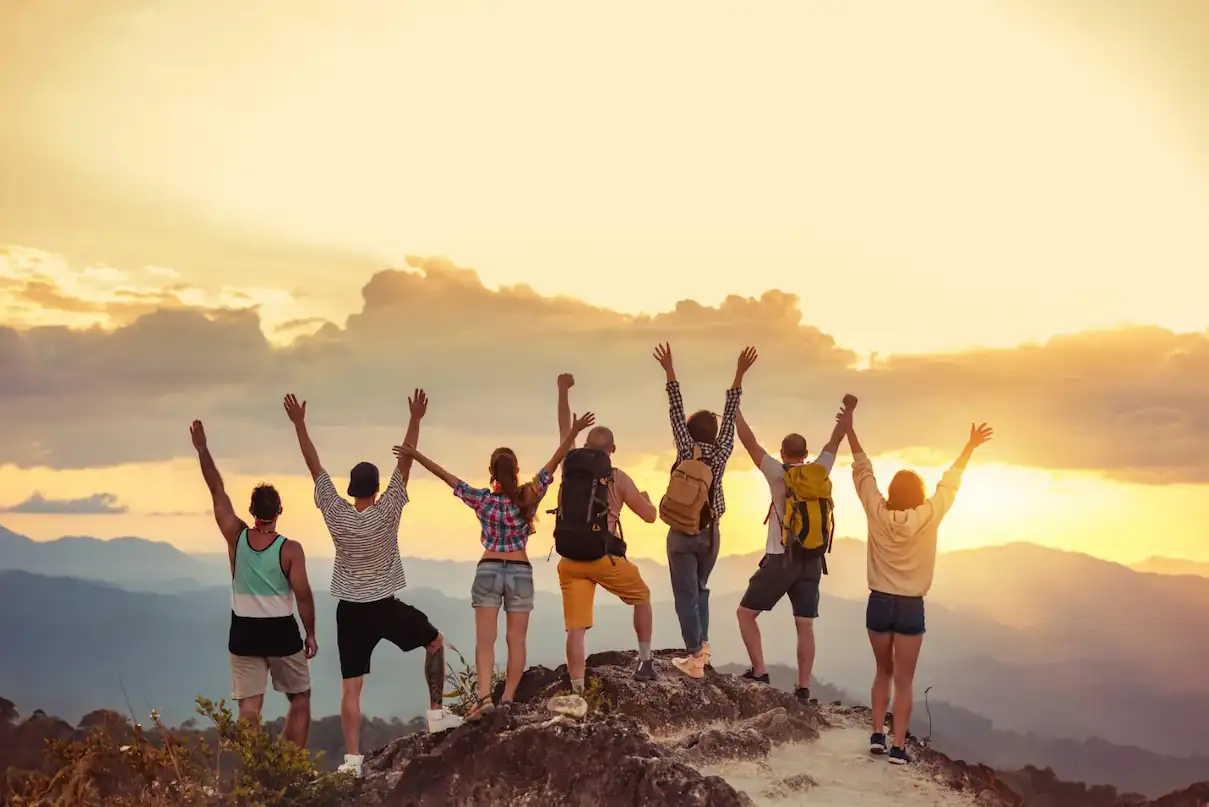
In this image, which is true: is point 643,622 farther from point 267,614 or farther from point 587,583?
point 267,614

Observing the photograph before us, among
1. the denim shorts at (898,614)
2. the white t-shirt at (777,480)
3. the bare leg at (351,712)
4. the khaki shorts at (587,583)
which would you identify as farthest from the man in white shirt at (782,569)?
the bare leg at (351,712)

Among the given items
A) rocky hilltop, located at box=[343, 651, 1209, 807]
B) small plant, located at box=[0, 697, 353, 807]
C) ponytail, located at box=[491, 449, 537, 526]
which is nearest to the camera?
rocky hilltop, located at box=[343, 651, 1209, 807]

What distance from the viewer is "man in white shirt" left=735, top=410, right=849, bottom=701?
1497cm

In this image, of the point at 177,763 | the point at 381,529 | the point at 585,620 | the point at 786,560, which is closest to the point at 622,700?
the point at 585,620

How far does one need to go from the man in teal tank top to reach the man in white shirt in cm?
571

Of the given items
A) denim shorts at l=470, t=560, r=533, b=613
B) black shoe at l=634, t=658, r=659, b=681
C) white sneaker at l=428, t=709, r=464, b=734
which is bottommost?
white sneaker at l=428, t=709, r=464, b=734

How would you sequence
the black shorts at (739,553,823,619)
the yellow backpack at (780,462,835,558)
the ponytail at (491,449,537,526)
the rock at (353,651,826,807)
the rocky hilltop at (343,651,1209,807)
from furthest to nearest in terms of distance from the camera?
1. the black shorts at (739,553,823,619)
2. the yellow backpack at (780,462,835,558)
3. the ponytail at (491,449,537,526)
4. the rocky hilltop at (343,651,1209,807)
5. the rock at (353,651,826,807)

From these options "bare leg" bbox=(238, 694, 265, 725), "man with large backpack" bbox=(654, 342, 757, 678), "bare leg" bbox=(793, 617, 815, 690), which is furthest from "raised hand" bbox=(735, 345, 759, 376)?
"bare leg" bbox=(238, 694, 265, 725)

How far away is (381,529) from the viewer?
40.0 ft

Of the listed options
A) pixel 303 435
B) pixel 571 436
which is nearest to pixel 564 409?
pixel 571 436

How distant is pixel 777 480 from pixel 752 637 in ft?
7.74

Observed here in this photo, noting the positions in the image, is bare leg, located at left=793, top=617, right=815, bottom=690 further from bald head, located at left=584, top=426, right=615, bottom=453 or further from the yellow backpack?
bald head, located at left=584, top=426, right=615, bottom=453

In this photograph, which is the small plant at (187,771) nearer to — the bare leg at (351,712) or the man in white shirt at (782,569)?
Answer: the bare leg at (351,712)

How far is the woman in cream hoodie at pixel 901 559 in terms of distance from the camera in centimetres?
1313
